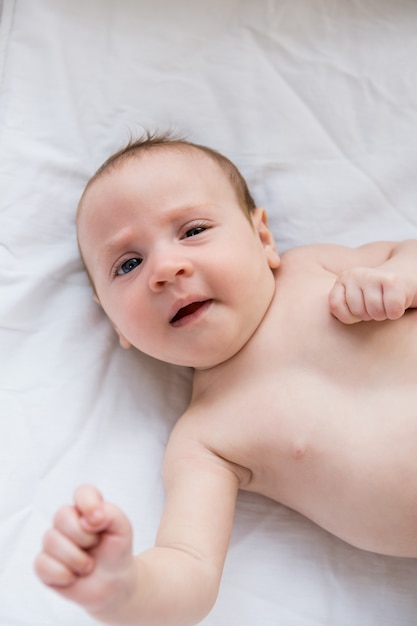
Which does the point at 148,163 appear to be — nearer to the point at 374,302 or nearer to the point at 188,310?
the point at 188,310

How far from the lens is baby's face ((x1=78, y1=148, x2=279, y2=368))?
1.20m

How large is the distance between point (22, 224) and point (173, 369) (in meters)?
0.40

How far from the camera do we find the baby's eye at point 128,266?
127cm

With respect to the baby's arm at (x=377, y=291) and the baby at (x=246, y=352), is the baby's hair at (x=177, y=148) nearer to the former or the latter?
the baby at (x=246, y=352)

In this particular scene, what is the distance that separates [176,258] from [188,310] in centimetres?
9

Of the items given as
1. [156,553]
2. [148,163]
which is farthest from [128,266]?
[156,553]

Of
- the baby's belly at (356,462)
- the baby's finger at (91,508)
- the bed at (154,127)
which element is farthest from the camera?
the bed at (154,127)

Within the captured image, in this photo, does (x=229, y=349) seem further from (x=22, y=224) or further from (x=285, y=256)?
(x=22, y=224)

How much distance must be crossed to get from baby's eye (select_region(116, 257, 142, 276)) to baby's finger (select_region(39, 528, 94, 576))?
52 cm

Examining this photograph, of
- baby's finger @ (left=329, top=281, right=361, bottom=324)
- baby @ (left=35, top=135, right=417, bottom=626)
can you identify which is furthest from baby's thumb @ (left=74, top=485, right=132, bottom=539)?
baby's finger @ (left=329, top=281, right=361, bottom=324)

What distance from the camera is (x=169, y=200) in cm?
124

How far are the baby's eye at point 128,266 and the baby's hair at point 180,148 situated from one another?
0.53 ft

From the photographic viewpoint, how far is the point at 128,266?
1280 mm

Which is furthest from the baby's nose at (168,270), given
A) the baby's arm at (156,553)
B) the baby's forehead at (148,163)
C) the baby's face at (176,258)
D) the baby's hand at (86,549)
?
the baby's hand at (86,549)
